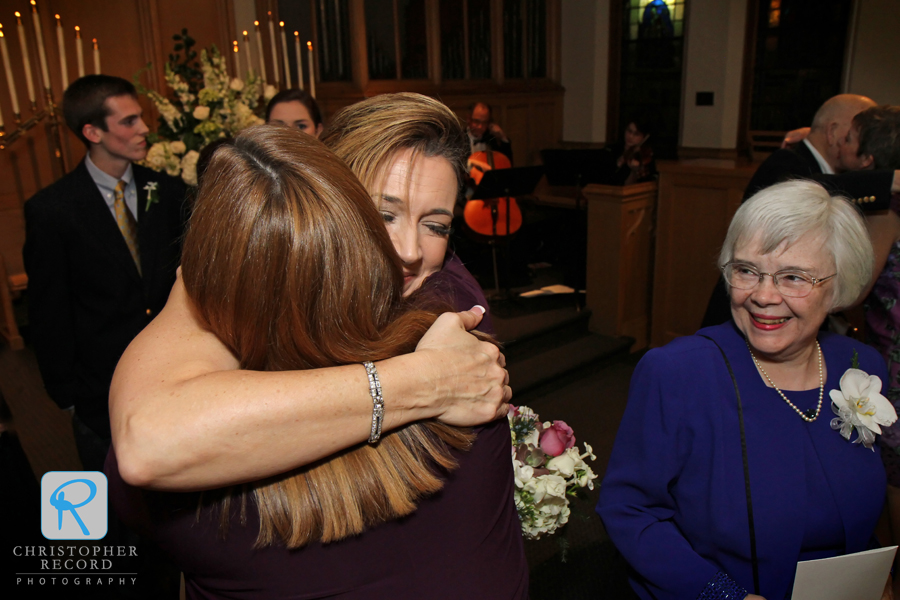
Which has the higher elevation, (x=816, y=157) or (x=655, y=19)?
(x=655, y=19)

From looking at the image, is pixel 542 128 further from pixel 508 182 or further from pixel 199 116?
pixel 199 116

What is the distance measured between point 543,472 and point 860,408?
0.74m

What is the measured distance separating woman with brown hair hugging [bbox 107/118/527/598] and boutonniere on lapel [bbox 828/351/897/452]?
105 cm

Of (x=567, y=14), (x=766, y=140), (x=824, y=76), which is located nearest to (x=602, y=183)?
(x=766, y=140)

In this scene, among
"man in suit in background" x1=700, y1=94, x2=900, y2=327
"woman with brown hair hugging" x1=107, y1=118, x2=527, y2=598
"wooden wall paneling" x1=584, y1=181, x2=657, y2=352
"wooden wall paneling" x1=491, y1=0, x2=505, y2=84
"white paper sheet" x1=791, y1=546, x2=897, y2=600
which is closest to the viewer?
"woman with brown hair hugging" x1=107, y1=118, x2=527, y2=598

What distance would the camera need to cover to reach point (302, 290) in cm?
75

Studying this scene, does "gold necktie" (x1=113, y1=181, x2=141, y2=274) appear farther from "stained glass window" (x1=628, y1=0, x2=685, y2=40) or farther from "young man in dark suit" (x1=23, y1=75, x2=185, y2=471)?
"stained glass window" (x1=628, y1=0, x2=685, y2=40)

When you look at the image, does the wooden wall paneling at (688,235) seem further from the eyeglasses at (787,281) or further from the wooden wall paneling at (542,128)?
the wooden wall paneling at (542,128)

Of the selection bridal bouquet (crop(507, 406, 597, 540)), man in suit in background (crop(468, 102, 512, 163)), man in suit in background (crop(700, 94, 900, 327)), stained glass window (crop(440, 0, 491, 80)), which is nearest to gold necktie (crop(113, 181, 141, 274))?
bridal bouquet (crop(507, 406, 597, 540))

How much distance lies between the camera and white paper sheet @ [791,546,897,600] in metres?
1.26

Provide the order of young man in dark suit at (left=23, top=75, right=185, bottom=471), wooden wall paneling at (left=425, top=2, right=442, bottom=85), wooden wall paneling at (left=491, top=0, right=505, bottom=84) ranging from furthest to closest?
wooden wall paneling at (left=491, top=0, right=505, bottom=84) < wooden wall paneling at (left=425, top=2, right=442, bottom=85) < young man in dark suit at (left=23, top=75, right=185, bottom=471)

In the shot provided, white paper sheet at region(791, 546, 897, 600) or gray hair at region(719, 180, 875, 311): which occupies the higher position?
gray hair at region(719, 180, 875, 311)

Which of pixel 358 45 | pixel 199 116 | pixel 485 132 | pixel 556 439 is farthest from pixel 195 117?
pixel 358 45

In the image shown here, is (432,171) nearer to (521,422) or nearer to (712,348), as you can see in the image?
(521,422)
